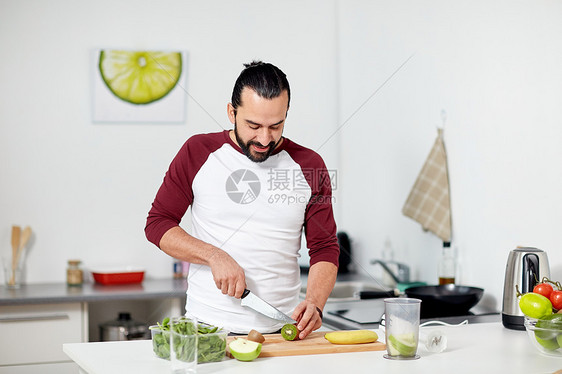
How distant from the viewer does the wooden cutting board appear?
1626mm

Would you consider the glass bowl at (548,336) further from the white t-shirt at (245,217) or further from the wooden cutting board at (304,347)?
the white t-shirt at (245,217)

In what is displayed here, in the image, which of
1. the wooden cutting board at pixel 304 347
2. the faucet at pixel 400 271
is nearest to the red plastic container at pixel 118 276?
the faucet at pixel 400 271

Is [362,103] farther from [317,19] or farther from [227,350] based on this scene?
[227,350]

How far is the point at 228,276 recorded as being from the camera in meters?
1.71

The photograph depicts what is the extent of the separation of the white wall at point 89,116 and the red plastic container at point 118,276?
0.53ft

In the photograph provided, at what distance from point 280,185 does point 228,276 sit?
343mm

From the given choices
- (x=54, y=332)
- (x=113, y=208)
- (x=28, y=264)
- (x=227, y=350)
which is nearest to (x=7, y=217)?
(x=28, y=264)

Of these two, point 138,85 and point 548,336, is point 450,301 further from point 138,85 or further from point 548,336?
point 138,85

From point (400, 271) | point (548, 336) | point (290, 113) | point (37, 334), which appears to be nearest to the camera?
point (548, 336)

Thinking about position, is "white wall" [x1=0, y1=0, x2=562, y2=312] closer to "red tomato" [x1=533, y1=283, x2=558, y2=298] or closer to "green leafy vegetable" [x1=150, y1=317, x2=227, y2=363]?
"red tomato" [x1=533, y1=283, x2=558, y2=298]

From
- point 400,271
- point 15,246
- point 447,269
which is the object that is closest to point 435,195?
point 447,269

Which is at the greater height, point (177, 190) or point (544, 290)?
point (177, 190)

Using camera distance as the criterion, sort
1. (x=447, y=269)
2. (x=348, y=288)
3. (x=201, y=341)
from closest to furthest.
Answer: (x=201, y=341) → (x=447, y=269) → (x=348, y=288)

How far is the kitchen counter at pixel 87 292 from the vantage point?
9.17 ft
